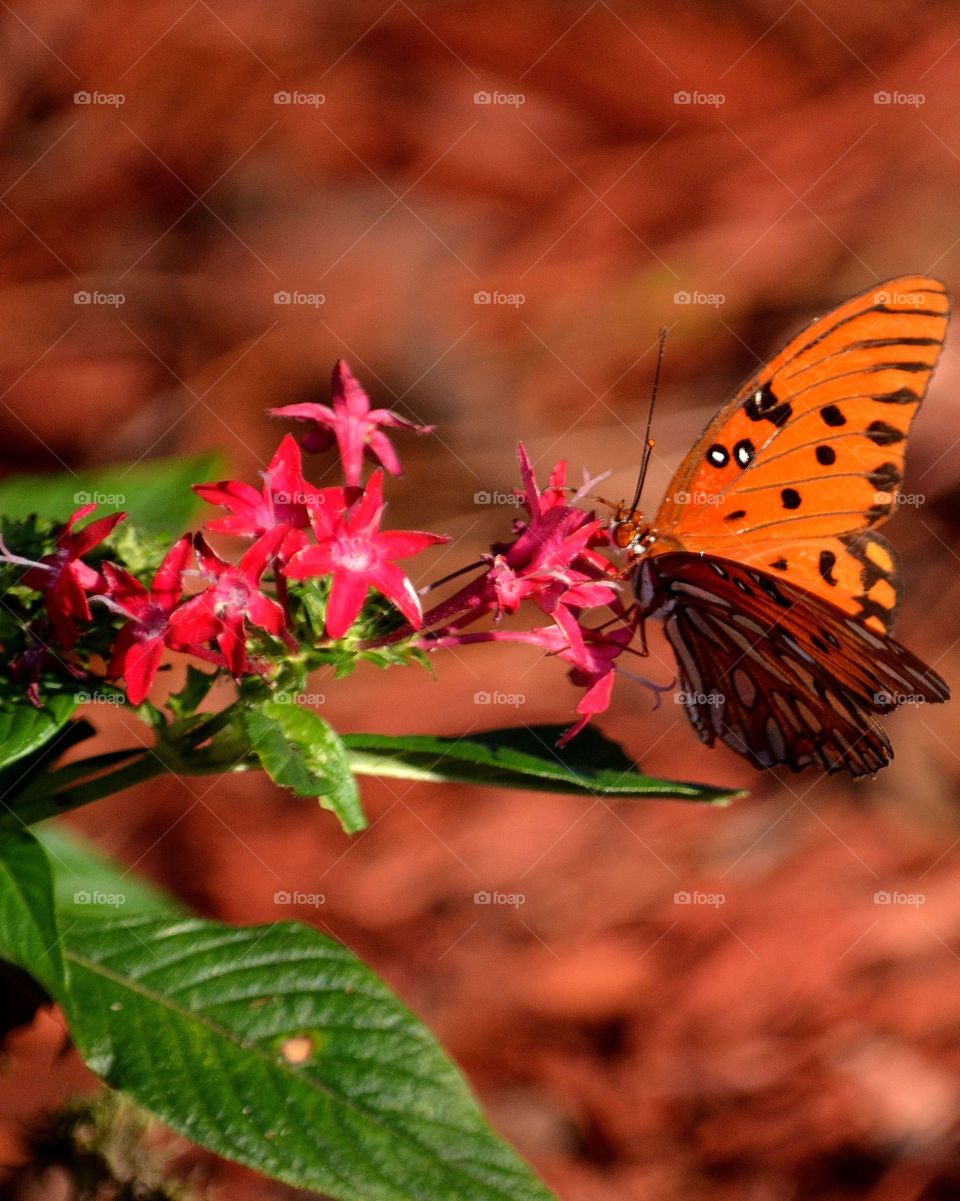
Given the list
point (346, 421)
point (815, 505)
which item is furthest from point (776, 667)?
point (346, 421)

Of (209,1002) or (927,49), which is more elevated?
(927,49)

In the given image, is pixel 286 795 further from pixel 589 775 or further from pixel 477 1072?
pixel 589 775

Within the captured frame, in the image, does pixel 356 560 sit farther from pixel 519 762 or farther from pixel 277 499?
pixel 519 762

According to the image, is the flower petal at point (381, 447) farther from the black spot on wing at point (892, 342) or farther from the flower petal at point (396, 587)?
the black spot on wing at point (892, 342)

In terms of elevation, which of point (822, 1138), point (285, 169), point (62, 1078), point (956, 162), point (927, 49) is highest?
point (927, 49)

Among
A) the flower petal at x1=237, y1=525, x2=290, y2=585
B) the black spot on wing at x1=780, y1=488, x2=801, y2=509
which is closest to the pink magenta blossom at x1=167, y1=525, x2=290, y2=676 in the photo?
the flower petal at x1=237, y1=525, x2=290, y2=585

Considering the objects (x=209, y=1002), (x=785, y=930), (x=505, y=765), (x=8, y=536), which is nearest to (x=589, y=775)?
(x=505, y=765)

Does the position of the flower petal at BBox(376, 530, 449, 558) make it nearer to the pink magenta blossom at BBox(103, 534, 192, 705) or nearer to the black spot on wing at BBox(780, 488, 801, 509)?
the pink magenta blossom at BBox(103, 534, 192, 705)
